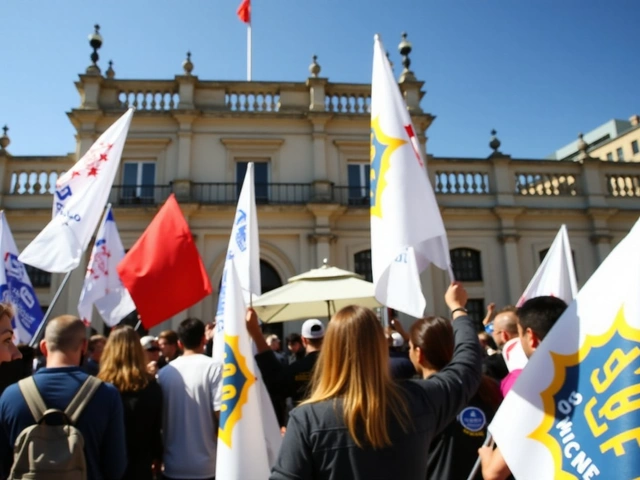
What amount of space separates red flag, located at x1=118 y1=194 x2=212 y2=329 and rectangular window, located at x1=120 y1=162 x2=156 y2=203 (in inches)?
454

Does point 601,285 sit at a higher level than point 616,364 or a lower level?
higher

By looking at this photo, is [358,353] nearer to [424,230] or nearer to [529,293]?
[424,230]

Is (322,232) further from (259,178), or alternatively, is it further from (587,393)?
(587,393)

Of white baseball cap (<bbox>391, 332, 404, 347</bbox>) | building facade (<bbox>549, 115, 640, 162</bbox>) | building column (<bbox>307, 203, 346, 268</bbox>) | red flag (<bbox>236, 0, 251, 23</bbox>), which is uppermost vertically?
building facade (<bbox>549, 115, 640, 162</bbox>)

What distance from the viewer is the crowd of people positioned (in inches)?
76.8

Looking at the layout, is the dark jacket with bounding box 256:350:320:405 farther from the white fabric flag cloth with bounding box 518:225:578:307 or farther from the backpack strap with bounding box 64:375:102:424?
the white fabric flag cloth with bounding box 518:225:578:307

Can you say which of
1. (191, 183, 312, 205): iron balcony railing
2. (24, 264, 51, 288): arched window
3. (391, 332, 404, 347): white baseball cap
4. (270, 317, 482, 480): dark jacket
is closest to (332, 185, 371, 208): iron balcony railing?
(191, 183, 312, 205): iron balcony railing

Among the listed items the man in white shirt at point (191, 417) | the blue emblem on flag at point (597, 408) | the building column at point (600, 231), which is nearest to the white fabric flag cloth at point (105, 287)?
the man in white shirt at point (191, 417)

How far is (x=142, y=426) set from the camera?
373 centimetres

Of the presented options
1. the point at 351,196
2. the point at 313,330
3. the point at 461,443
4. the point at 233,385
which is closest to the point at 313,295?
the point at 313,330

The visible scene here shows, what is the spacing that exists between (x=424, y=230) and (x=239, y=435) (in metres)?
1.75

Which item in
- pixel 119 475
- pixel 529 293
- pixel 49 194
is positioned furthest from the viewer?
pixel 49 194

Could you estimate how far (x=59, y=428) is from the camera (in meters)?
2.63

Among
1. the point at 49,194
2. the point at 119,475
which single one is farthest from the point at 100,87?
the point at 119,475
